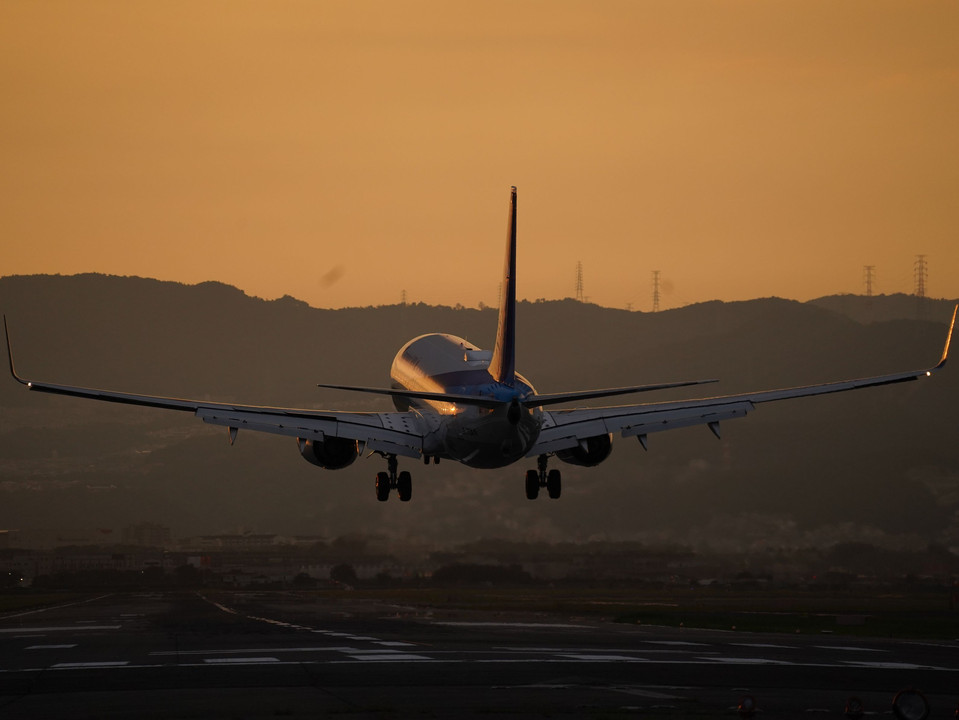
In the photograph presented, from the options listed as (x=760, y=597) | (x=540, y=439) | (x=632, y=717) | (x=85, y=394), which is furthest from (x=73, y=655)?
(x=760, y=597)

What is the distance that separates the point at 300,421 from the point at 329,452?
14.7 feet

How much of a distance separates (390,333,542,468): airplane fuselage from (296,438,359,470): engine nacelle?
466 cm

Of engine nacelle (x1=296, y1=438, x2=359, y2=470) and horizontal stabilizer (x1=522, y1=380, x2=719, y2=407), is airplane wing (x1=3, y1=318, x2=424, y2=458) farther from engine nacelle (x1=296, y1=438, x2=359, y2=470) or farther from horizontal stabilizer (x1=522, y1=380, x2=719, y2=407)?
horizontal stabilizer (x1=522, y1=380, x2=719, y2=407)

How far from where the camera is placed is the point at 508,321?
6506 centimetres

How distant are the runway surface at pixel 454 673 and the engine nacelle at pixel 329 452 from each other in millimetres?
9229

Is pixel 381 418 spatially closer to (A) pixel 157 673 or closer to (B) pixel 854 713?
(A) pixel 157 673

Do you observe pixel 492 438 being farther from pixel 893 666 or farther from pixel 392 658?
pixel 893 666

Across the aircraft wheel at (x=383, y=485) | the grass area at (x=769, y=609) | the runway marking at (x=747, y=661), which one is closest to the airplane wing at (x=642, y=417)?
the aircraft wheel at (x=383, y=485)

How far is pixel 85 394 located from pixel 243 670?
17.8m

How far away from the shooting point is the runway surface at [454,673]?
39656 mm

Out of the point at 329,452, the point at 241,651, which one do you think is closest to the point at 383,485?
the point at 329,452

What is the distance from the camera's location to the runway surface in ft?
130

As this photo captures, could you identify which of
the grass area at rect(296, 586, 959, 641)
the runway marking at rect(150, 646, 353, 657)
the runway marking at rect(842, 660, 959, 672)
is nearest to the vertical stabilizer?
the runway marking at rect(150, 646, 353, 657)

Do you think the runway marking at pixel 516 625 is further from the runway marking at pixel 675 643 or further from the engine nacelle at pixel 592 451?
the runway marking at pixel 675 643
